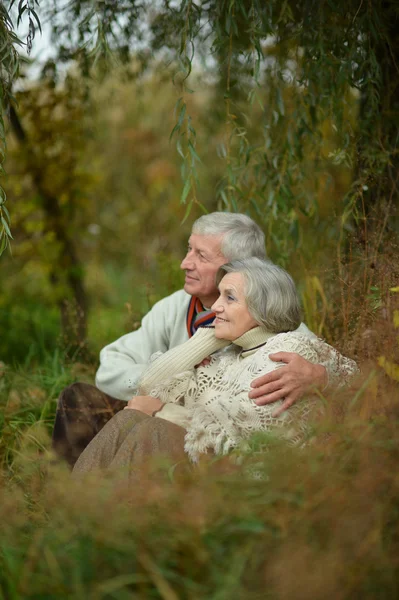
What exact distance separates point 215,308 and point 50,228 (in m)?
3.08

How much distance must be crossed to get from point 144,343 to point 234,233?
75 centimetres

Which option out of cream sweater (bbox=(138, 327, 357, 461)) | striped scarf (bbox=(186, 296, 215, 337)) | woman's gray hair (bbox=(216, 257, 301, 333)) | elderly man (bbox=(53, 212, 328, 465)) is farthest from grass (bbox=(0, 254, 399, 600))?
striped scarf (bbox=(186, 296, 215, 337))

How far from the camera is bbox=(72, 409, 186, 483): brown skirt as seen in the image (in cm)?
262

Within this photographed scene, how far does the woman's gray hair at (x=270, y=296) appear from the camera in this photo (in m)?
2.80

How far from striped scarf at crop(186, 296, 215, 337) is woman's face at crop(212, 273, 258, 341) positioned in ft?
1.31

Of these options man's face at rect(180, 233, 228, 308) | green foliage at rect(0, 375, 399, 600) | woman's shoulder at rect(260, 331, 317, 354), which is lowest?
green foliage at rect(0, 375, 399, 600)

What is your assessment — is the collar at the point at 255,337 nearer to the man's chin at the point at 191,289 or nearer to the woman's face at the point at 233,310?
the woman's face at the point at 233,310

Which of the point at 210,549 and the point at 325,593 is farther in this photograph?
the point at 210,549

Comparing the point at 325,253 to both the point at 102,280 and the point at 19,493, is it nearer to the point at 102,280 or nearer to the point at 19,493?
the point at 19,493

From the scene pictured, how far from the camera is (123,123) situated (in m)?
11.0

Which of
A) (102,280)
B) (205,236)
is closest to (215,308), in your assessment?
(205,236)

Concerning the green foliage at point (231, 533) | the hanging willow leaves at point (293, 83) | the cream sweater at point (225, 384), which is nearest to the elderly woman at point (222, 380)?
the cream sweater at point (225, 384)

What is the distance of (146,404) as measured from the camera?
2.94 metres

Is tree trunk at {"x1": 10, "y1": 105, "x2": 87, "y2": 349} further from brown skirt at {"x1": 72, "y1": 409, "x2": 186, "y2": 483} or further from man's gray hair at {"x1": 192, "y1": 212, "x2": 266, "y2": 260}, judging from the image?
brown skirt at {"x1": 72, "y1": 409, "x2": 186, "y2": 483}
